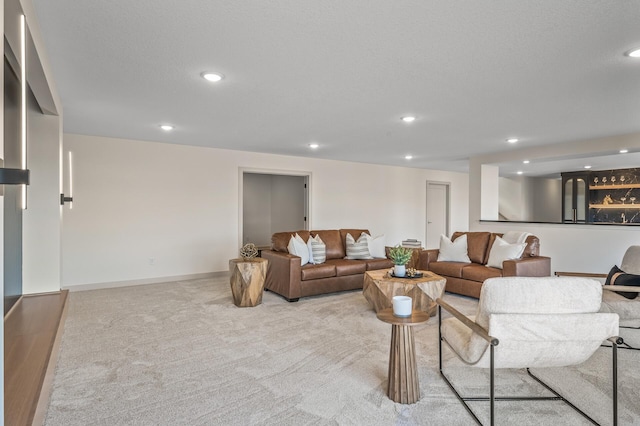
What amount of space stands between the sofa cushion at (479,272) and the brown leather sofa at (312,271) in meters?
1.14

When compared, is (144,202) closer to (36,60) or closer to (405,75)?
(36,60)

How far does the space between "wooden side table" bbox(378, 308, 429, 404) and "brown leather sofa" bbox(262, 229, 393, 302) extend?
2.50 meters

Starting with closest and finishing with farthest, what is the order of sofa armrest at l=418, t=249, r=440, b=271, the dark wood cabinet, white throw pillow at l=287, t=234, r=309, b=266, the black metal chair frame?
the black metal chair frame, white throw pillow at l=287, t=234, r=309, b=266, sofa armrest at l=418, t=249, r=440, b=271, the dark wood cabinet

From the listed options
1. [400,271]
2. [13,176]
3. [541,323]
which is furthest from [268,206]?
[13,176]

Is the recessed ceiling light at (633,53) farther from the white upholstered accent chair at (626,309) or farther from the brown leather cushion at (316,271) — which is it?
the brown leather cushion at (316,271)

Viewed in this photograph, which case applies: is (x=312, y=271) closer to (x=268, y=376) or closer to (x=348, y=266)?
(x=348, y=266)

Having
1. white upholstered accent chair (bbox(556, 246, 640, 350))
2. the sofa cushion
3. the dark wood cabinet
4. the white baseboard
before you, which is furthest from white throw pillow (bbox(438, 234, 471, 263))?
the dark wood cabinet

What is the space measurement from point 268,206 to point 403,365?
748 centimetres

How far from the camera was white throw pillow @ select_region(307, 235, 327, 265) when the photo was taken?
5195 millimetres

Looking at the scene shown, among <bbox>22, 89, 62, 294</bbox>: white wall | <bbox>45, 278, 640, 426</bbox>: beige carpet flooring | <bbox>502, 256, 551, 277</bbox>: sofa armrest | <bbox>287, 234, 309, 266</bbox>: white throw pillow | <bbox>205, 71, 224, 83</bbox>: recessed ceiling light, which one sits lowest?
<bbox>45, 278, 640, 426</bbox>: beige carpet flooring

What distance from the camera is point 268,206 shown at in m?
9.41

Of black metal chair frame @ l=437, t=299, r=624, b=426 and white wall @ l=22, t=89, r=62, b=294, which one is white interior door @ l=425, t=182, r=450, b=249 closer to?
black metal chair frame @ l=437, t=299, r=624, b=426

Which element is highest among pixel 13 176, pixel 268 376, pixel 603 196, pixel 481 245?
pixel 603 196

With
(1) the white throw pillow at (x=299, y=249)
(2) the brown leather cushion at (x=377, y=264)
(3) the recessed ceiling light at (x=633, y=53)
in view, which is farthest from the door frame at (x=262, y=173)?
(3) the recessed ceiling light at (x=633, y=53)
